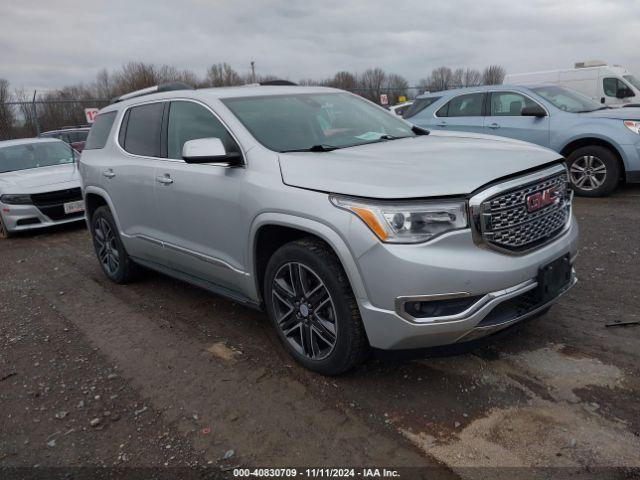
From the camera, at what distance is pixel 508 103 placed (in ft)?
27.7

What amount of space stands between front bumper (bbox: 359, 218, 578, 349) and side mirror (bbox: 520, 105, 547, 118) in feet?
19.9

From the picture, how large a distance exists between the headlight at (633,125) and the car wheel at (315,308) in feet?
20.8

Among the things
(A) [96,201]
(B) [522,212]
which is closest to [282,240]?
(B) [522,212]

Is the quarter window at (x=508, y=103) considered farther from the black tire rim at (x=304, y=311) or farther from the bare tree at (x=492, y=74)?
the bare tree at (x=492, y=74)

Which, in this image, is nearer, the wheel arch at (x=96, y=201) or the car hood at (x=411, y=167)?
the car hood at (x=411, y=167)

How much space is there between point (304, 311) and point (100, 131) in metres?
3.41

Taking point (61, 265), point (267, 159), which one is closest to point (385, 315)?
point (267, 159)

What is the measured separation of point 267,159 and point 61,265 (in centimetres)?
432

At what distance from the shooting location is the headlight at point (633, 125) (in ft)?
23.5

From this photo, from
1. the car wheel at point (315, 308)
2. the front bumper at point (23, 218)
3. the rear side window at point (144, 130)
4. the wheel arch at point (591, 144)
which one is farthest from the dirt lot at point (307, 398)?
the front bumper at point (23, 218)

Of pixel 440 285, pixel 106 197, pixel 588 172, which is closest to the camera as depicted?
pixel 440 285

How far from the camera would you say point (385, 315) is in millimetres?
2572

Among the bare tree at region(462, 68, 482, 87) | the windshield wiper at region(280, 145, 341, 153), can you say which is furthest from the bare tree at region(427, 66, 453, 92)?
the windshield wiper at region(280, 145, 341, 153)

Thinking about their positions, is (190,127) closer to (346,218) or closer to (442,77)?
(346,218)
